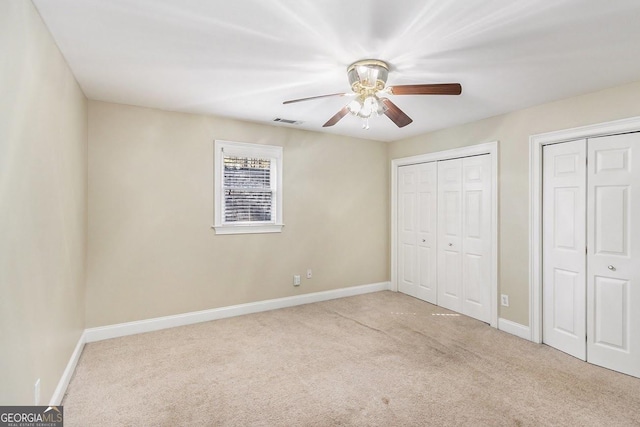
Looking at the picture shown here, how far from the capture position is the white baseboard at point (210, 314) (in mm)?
3420

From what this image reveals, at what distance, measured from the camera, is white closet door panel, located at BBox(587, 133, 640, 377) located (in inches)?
109

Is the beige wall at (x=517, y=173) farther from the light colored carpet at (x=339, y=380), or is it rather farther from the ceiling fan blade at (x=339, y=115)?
the ceiling fan blade at (x=339, y=115)

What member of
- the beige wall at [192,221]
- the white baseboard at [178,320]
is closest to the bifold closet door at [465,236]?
the beige wall at [192,221]

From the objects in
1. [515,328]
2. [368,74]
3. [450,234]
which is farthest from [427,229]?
[368,74]

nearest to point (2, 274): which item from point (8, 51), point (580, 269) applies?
point (8, 51)

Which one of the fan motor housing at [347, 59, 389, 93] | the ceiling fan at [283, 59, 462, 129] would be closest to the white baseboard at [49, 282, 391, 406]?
the ceiling fan at [283, 59, 462, 129]

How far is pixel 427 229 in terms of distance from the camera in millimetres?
4797

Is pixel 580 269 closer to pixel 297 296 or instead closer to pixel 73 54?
pixel 297 296

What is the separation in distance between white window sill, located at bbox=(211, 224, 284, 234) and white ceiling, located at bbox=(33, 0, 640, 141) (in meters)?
1.50

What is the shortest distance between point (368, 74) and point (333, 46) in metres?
0.35

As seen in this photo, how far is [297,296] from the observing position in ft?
15.1

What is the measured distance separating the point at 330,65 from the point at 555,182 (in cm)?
254

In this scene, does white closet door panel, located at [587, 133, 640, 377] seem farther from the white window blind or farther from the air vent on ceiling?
the white window blind

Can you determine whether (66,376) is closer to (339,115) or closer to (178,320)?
(178,320)
